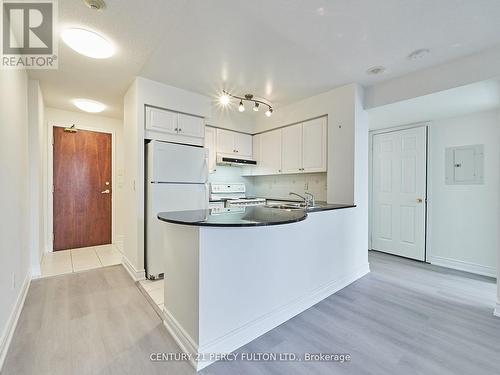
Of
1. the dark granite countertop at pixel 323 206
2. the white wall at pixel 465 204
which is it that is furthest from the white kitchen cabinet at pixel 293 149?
the white wall at pixel 465 204

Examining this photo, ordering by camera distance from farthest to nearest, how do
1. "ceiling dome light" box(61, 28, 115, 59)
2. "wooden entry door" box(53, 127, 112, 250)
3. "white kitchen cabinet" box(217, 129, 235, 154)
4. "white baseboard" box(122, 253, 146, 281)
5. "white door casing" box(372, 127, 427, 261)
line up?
"white kitchen cabinet" box(217, 129, 235, 154) → "wooden entry door" box(53, 127, 112, 250) → "white door casing" box(372, 127, 427, 261) → "white baseboard" box(122, 253, 146, 281) → "ceiling dome light" box(61, 28, 115, 59)

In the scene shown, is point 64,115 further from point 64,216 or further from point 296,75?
point 296,75

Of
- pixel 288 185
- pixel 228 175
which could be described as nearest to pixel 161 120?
pixel 228 175

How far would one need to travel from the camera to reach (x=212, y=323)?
1548 millimetres

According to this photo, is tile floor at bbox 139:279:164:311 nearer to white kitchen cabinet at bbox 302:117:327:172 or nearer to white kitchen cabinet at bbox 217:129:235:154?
white kitchen cabinet at bbox 217:129:235:154

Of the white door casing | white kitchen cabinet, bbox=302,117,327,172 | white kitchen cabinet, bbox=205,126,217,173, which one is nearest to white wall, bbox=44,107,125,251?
white kitchen cabinet, bbox=205,126,217,173

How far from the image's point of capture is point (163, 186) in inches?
113

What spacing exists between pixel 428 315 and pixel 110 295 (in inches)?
122

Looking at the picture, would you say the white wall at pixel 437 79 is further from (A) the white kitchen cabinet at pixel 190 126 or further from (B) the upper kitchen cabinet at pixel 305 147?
(A) the white kitchen cabinet at pixel 190 126

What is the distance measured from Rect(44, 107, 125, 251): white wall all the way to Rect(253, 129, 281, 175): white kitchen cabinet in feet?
8.74

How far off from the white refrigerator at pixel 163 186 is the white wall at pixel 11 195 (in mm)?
1146

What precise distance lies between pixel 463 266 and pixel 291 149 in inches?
117

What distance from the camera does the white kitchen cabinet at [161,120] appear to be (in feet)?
9.43

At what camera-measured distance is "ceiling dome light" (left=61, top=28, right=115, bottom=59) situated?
78.0 inches
